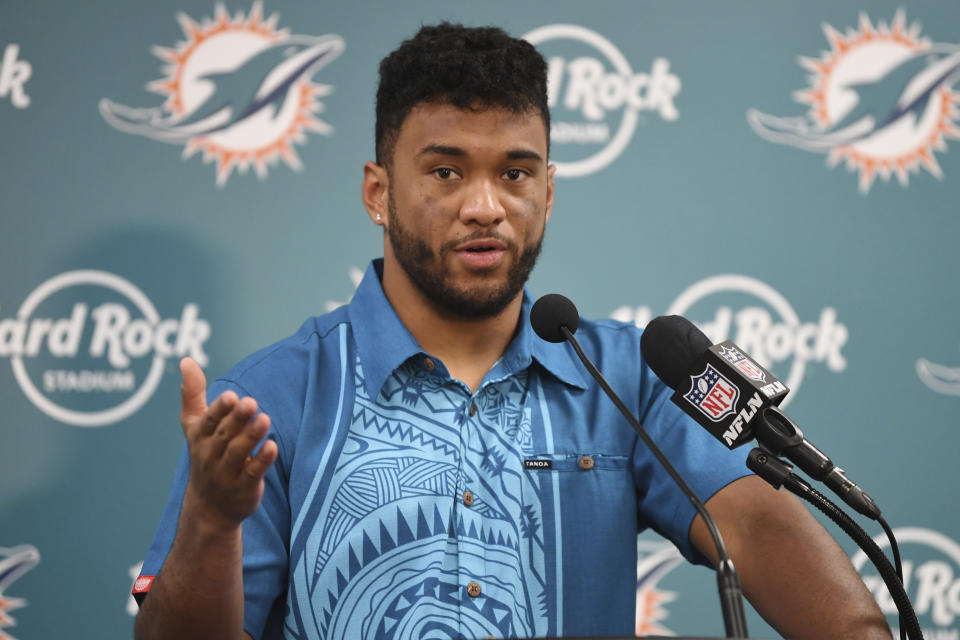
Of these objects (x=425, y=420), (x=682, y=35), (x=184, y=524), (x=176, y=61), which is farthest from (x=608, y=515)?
(x=176, y=61)

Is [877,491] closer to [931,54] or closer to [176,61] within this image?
[931,54]

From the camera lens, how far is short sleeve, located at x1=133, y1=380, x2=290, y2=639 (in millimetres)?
1177

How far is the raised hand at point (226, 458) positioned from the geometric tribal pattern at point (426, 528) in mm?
312

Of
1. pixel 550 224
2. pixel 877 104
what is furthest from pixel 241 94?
pixel 877 104

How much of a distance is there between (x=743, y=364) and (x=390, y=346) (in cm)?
59

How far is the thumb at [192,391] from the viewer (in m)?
0.96

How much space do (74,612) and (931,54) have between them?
242 cm

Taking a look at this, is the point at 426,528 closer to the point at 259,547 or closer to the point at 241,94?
the point at 259,547

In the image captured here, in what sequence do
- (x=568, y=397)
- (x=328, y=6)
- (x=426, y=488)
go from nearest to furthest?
(x=426, y=488) → (x=568, y=397) → (x=328, y=6)

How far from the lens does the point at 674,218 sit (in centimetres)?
221

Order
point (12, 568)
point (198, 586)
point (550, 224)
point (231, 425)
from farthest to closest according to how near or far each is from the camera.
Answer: point (550, 224), point (12, 568), point (198, 586), point (231, 425)

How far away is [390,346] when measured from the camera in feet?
4.53

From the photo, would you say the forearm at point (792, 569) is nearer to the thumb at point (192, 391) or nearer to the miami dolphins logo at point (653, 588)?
the thumb at point (192, 391)

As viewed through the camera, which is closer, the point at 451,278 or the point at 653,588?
the point at 451,278
